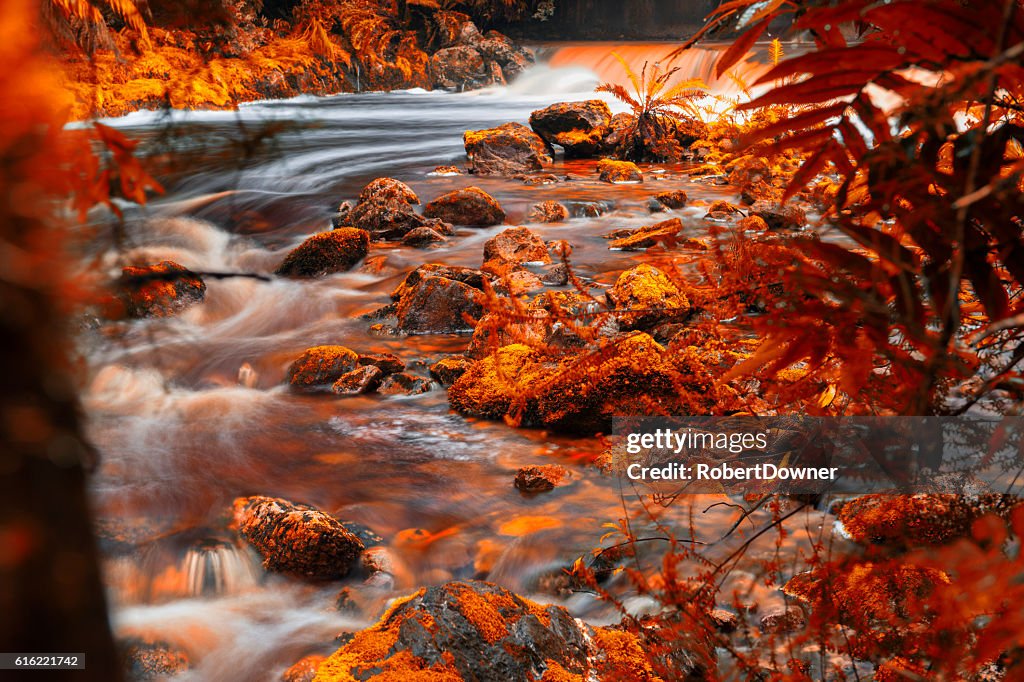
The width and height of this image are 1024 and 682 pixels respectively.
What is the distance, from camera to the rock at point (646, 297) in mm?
3281

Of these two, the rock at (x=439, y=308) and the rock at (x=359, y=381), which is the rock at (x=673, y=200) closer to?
the rock at (x=439, y=308)

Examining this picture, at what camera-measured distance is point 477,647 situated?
131cm

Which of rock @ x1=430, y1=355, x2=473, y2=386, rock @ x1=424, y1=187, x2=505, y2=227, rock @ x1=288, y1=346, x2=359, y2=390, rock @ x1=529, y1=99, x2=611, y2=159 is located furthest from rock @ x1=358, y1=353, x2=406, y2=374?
rock @ x1=529, y1=99, x2=611, y2=159

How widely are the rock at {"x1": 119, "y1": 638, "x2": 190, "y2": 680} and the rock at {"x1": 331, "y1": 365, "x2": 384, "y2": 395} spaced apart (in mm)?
1484

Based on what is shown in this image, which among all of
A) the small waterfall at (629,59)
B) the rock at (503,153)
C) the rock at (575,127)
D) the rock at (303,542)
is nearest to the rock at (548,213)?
the rock at (503,153)

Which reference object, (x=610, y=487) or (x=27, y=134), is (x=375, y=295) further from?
(x=27, y=134)

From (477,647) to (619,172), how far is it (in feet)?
20.1

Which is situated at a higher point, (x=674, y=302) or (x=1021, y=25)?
(x=1021, y=25)

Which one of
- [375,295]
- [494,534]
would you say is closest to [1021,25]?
[494,534]

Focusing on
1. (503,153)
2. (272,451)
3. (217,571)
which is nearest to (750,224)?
(217,571)

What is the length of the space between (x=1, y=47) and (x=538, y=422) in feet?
8.93

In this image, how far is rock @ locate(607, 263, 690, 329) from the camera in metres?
3.28

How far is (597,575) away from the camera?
207 centimetres

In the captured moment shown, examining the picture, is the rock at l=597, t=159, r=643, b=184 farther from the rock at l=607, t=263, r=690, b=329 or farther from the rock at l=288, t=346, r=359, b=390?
the rock at l=288, t=346, r=359, b=390
